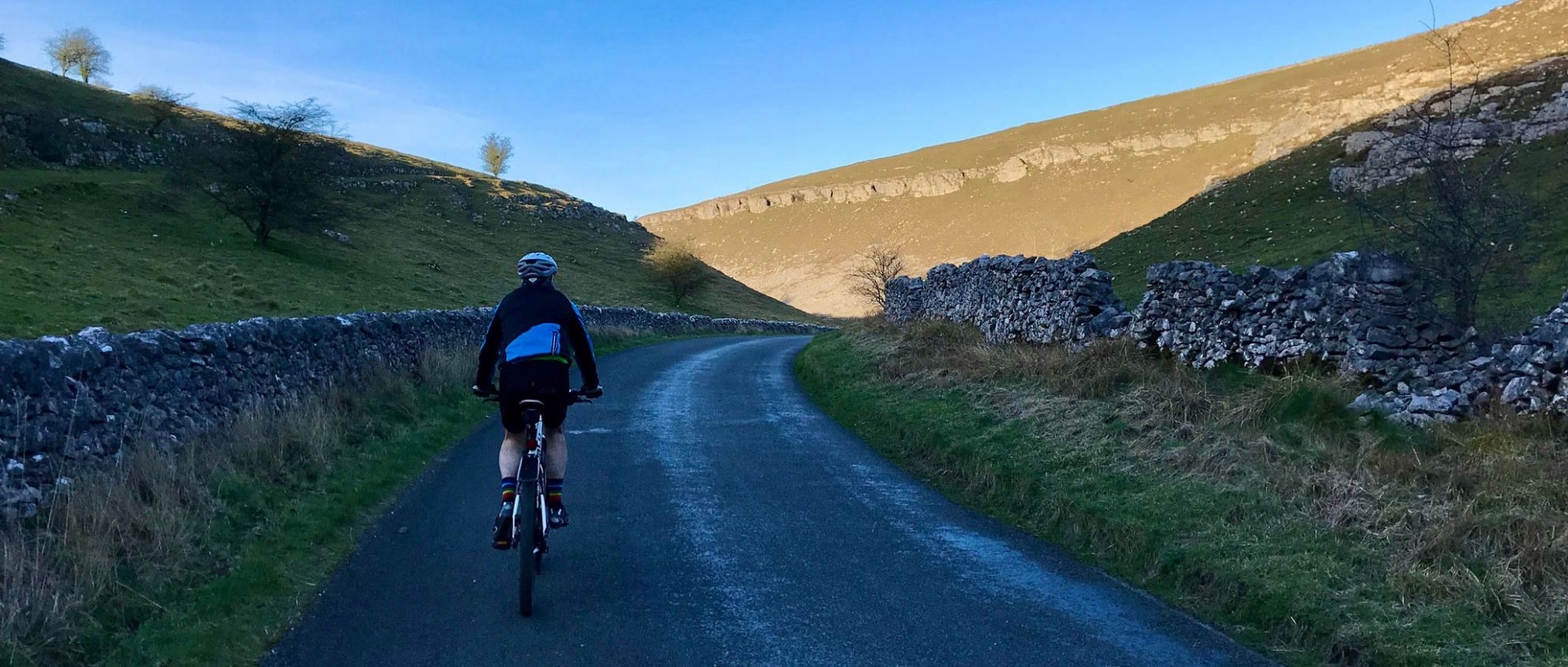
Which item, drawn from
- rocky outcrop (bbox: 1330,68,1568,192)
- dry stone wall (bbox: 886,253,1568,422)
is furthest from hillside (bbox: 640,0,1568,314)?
dry stone wall (bbox: 886,253,1568,422)

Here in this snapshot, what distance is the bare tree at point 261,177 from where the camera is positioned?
1577 inches

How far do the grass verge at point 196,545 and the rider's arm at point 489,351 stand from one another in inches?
63.3

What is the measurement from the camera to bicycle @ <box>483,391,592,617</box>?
5.17m

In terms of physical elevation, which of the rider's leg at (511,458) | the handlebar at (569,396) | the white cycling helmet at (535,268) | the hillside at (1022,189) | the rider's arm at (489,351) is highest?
the hillside at (1022,189)

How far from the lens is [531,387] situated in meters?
5.64

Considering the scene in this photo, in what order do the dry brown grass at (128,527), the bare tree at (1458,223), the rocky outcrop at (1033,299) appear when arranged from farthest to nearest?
1. the rocky outcrop at (1033,299)
2. the bare tree at (1458,223)
3. the dry brown grass at (128,527)

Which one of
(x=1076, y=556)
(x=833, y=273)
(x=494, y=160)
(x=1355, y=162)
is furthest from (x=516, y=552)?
(x=494, y=160)

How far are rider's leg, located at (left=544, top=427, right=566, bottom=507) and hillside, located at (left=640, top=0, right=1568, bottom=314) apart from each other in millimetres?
74584

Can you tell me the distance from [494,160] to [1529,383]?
12295 cm

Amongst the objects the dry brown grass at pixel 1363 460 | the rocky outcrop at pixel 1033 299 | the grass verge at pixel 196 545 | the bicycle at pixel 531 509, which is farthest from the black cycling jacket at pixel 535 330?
the rocky outcrop at pixel 1033 299

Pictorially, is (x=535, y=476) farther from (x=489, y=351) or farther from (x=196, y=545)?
(x=196, y=545)

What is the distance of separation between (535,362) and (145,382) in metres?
4.29

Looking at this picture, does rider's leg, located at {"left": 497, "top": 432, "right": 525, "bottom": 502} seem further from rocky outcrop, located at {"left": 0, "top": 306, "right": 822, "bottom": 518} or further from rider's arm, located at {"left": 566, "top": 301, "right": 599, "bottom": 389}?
rocky outcrop, located at {"left": 0, "top": 306, "right": 822, "bottom": 518}

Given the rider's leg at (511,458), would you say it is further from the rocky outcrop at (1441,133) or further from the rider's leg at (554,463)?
the rocky outcrop at (1441,133)
